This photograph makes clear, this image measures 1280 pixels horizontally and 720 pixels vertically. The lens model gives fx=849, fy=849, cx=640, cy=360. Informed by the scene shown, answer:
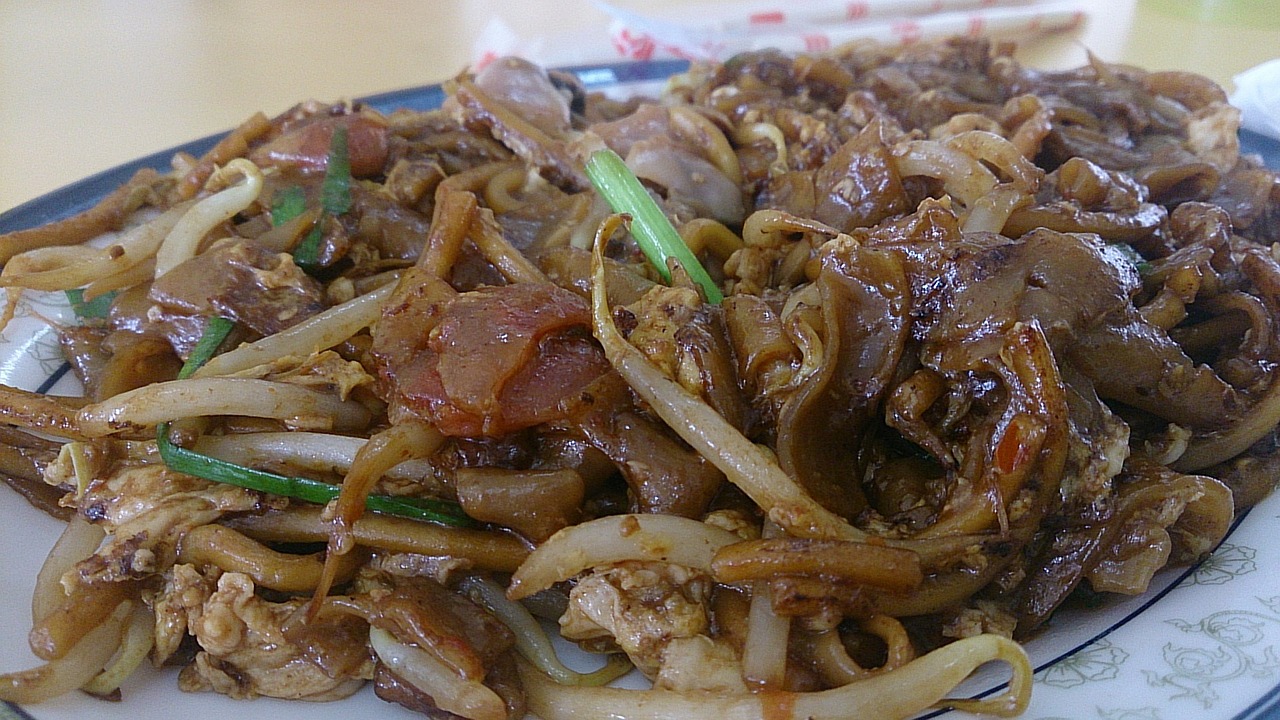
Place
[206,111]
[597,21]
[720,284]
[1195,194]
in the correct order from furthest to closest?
[597,21] → [206,111] → [1195,194] → [720,284]

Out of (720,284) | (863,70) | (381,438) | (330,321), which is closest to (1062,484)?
(720,284)

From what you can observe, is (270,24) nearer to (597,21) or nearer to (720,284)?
(597,21)

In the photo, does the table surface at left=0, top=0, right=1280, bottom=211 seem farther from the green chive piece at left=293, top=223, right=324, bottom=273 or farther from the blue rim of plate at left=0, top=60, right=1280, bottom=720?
the green chive piece at left=293, top=223, right=324, bottom=273

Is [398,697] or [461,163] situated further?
[461,163]

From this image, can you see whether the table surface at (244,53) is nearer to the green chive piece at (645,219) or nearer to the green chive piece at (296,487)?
the green chive piece at (645,219)

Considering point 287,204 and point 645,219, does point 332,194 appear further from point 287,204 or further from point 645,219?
point 645,219

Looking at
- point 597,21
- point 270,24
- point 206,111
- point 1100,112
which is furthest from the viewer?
point 597,21

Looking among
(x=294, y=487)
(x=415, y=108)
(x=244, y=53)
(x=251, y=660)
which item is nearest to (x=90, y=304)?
(x=294, y=487)
